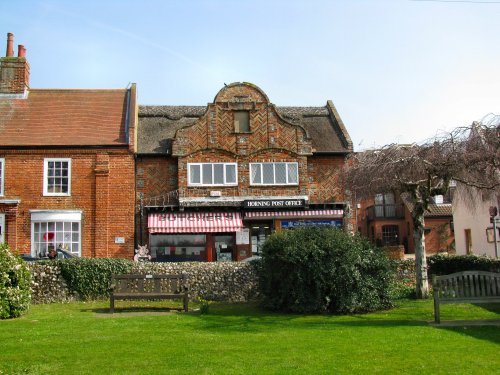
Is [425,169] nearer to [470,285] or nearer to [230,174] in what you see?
[470,285]

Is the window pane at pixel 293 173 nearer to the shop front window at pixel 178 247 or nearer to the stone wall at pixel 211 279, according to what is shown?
the shop front window at pixel 178 247

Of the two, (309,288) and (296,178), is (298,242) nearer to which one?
(309,288)

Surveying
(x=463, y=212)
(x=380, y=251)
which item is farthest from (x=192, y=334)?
(x=463, y=212)

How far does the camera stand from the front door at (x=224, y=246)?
29.7m

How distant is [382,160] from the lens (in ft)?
55.9

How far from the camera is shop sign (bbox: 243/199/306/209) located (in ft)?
94.8

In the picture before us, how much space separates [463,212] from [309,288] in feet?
76.9

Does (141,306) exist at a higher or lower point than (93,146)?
lower

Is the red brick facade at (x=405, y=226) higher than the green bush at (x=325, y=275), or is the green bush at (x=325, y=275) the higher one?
the red brick facade at (x=405, y=226)

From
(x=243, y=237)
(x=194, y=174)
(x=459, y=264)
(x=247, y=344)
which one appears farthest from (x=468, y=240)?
(x=247, y=344)

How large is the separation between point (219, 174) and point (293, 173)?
13.0 ft

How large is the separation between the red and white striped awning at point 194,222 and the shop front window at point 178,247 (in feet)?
3.37

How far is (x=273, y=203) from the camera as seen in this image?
95.7 feet

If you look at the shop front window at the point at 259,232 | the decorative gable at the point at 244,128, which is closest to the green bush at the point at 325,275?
the shop front window at the point at 259,232
